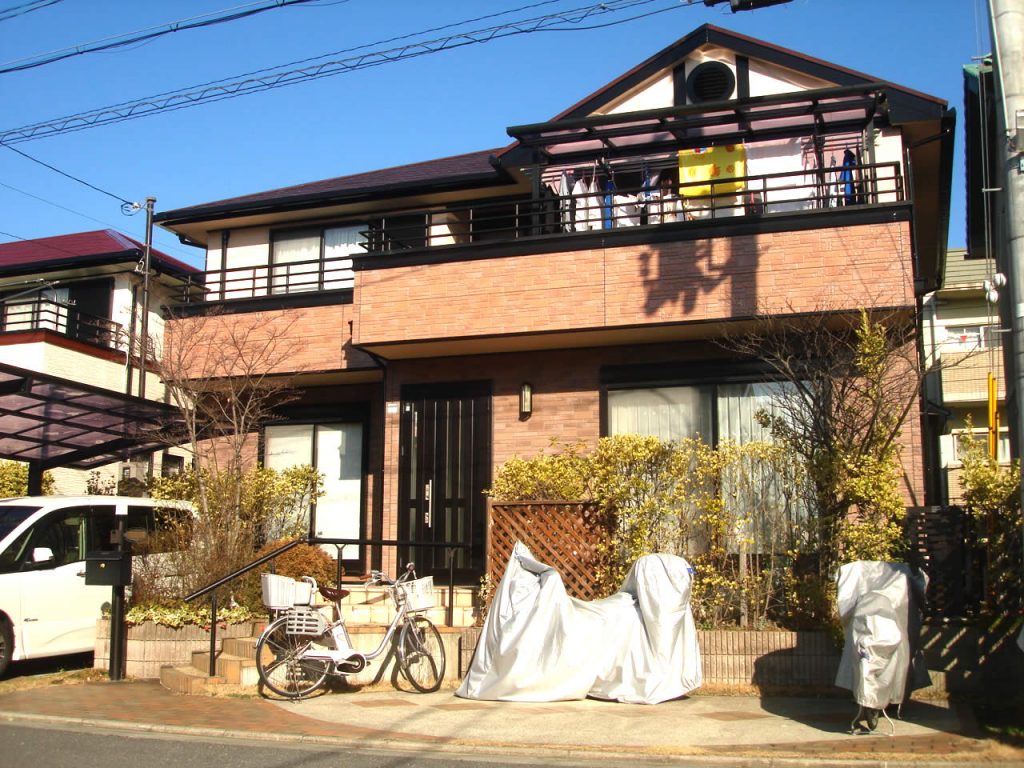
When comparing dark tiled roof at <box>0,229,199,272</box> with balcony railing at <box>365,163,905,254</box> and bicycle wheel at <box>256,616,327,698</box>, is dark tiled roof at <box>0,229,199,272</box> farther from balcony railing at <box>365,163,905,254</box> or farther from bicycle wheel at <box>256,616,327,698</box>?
bicycle wheel at <box>256,616,327,698</box>

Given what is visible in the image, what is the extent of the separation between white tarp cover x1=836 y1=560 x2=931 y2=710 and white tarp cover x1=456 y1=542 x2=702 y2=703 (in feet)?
5.32

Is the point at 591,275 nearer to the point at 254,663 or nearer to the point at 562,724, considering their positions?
the point at 254,663

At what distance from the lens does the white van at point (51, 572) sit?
10.7 metres

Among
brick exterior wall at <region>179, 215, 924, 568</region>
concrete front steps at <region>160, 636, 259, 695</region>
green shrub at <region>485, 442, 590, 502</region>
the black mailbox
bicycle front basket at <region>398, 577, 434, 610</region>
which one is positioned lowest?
concrete front steps at <region>160, 636, 259, 695</region>

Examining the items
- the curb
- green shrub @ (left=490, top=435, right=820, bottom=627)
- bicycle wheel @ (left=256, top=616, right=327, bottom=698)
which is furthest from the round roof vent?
the curb

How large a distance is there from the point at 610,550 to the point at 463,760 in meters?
3.83

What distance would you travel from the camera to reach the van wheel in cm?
1052

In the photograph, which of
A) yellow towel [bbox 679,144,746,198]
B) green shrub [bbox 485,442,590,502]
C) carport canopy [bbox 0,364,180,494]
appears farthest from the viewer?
yellow towel [bbox 679,144,746,198]

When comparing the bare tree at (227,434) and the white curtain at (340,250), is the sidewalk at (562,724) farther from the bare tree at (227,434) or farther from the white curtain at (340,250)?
the white curtain at (340,250)

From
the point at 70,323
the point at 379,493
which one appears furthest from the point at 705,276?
the point at 70,323

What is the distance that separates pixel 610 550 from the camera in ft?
34.3

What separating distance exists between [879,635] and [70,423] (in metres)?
10.5

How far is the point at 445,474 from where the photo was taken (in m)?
14.2

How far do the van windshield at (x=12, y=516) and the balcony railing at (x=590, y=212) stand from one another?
18.0 feet
